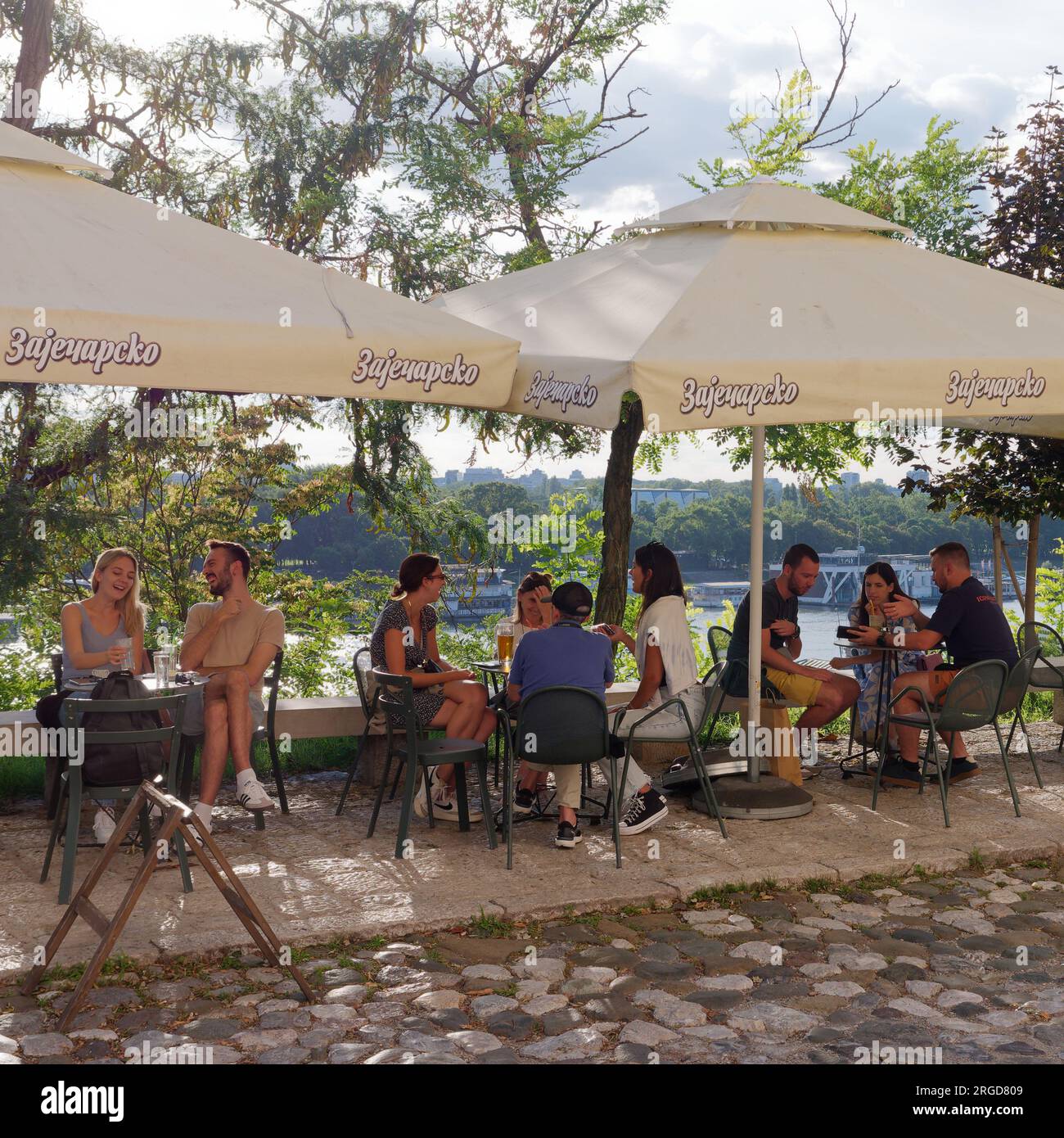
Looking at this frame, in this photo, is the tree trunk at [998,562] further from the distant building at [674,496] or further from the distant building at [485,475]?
the distant building at [485,475]

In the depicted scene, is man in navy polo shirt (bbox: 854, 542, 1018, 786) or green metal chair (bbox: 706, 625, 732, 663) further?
green metal chair (bbox: 706, 625, 732, 663)

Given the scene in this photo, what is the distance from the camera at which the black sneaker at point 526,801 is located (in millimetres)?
6473

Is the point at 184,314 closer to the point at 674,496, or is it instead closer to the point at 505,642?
the point at 505,642

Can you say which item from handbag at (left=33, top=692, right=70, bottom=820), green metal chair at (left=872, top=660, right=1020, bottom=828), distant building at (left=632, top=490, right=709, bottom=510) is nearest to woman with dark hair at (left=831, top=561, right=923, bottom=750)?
green metal chair at (left=872, top=660, right=1020, bottom=828)

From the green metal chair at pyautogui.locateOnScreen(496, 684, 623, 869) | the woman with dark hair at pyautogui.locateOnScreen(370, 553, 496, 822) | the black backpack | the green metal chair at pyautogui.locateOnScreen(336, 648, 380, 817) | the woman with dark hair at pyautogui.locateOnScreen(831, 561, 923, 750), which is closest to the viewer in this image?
the black backpack

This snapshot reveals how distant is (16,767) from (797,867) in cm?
412

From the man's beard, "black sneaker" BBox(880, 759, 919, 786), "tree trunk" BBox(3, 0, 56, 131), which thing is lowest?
"black sneaker" BBox(880, 759, 919, 786)

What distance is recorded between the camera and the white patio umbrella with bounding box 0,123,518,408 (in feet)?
14.3

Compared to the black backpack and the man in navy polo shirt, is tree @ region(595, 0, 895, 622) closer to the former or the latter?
the man in navy polo shirt

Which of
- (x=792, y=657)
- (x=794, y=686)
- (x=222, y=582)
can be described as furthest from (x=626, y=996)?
(x=792, y=657)

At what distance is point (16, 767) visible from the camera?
6.76m

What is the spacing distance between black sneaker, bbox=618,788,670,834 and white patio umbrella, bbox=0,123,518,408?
2103mm

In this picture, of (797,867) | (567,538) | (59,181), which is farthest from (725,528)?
(59,181)

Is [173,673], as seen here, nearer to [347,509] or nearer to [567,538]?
[347,509]
